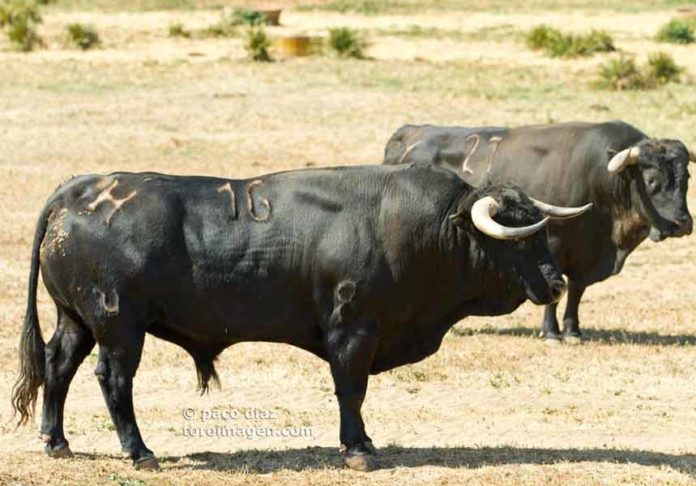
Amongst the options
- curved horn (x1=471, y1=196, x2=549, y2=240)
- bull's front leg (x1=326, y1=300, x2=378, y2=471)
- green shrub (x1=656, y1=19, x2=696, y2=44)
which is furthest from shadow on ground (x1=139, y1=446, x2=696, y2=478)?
green shrub (x1=656, y1=19, x2=696, y2=44)

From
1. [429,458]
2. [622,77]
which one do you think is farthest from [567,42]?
[429,458]

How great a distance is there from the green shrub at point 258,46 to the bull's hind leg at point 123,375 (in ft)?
74.6

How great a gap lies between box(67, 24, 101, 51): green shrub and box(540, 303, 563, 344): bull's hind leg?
21216 mm

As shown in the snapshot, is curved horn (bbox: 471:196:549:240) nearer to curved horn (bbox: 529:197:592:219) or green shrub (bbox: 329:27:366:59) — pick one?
curved horn (bbox: 529:197:592:219)

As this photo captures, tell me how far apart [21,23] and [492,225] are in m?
26.0

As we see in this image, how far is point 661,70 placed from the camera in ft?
95.2

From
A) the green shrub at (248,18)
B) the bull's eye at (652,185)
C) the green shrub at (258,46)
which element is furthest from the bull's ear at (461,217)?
the green shrub at (248,18)

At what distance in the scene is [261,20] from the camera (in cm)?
3784

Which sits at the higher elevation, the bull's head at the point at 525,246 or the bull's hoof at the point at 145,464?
the bull's head at the point at 525,246

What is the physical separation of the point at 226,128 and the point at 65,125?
103 inches

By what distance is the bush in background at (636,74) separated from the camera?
1124 inches

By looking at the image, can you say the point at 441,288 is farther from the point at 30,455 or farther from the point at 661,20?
the point at 661,20

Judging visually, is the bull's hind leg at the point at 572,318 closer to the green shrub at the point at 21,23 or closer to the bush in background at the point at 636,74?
the bush in background at the point at 636,74

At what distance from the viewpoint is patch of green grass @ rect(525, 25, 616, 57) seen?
32.1m
